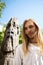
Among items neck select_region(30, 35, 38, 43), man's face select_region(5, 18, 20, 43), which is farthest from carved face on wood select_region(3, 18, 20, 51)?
neck select_region(30, 35, 38, 43)

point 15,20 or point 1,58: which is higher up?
point 15,20

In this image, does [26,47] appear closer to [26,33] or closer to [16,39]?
[26,33]

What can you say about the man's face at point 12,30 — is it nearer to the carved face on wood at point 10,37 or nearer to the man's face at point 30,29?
the carved face on wood at point 10,37

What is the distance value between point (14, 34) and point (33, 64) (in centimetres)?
229

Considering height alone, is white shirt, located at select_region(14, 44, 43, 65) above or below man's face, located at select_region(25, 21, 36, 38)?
below

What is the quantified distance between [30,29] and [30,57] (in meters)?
0.18

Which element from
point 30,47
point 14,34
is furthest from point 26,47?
point 14,34

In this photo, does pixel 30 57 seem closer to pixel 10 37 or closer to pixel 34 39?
pixel 34 39

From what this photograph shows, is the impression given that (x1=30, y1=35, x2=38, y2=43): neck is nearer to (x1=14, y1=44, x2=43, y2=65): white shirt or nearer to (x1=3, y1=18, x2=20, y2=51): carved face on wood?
A: (x1=14, y1=44, x2=43, y2=65): white shirt

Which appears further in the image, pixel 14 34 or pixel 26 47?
pixel 14 34

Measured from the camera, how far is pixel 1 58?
390cm

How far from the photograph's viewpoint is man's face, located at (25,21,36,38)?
1.43 meters

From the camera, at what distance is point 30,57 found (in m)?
1.43

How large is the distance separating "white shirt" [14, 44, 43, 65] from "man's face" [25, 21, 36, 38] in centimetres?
7
